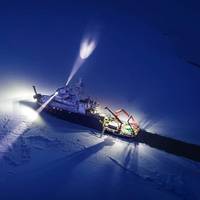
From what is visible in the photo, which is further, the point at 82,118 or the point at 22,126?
the point at 82,118

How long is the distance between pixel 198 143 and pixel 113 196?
22.0ft

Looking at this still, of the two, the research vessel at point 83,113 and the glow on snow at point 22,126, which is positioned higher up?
the research vessel at point 83,113

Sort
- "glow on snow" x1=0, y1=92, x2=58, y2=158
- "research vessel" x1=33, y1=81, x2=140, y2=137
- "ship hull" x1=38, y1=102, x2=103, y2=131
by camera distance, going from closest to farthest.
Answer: "glow on snow" x1=0, y1=92, x2=58, y2=158 → "research vessel" x1=33, y1=81, x2=140, y2=137 → "ship hull" x1=38, y1=102, x2=103, y2=131

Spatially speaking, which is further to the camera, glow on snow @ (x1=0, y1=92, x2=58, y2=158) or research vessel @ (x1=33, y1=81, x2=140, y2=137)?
research vessel @ (x1=33, y1=81, x2=140, y2=137)

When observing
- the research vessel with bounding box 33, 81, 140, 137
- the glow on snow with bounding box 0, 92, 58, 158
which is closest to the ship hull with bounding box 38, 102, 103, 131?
the research vessel with bounding box 33, 81, 140, 137

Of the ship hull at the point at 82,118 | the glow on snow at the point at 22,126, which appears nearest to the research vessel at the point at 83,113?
the ship hull at the point at 82,118

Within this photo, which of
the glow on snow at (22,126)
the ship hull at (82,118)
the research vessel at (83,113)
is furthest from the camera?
the ship hull at (82,118)

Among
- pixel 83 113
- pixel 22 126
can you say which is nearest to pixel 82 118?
pixel 83 113

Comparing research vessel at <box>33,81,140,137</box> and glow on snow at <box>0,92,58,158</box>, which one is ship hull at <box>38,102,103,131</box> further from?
glow on snow at <box>0,92,58,158</box>

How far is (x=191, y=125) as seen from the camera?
2170 cm

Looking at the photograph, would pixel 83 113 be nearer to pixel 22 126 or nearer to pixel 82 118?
pixel 82 118

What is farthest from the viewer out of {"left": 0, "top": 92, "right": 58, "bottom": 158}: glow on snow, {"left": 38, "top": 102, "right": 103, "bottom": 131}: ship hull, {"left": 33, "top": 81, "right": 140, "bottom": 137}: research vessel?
{"left": 38, "top": 102, "right": 103, "bottom": 131}: ship hull

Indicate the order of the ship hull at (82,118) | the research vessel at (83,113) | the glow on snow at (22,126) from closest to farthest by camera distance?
1. the glow on snow at (22,126)
2. the research vessel at (83,113)
3. the ship hull at (82,118)

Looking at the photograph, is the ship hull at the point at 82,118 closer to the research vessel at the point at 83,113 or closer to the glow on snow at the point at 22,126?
the research vessel at the point at 83,113
